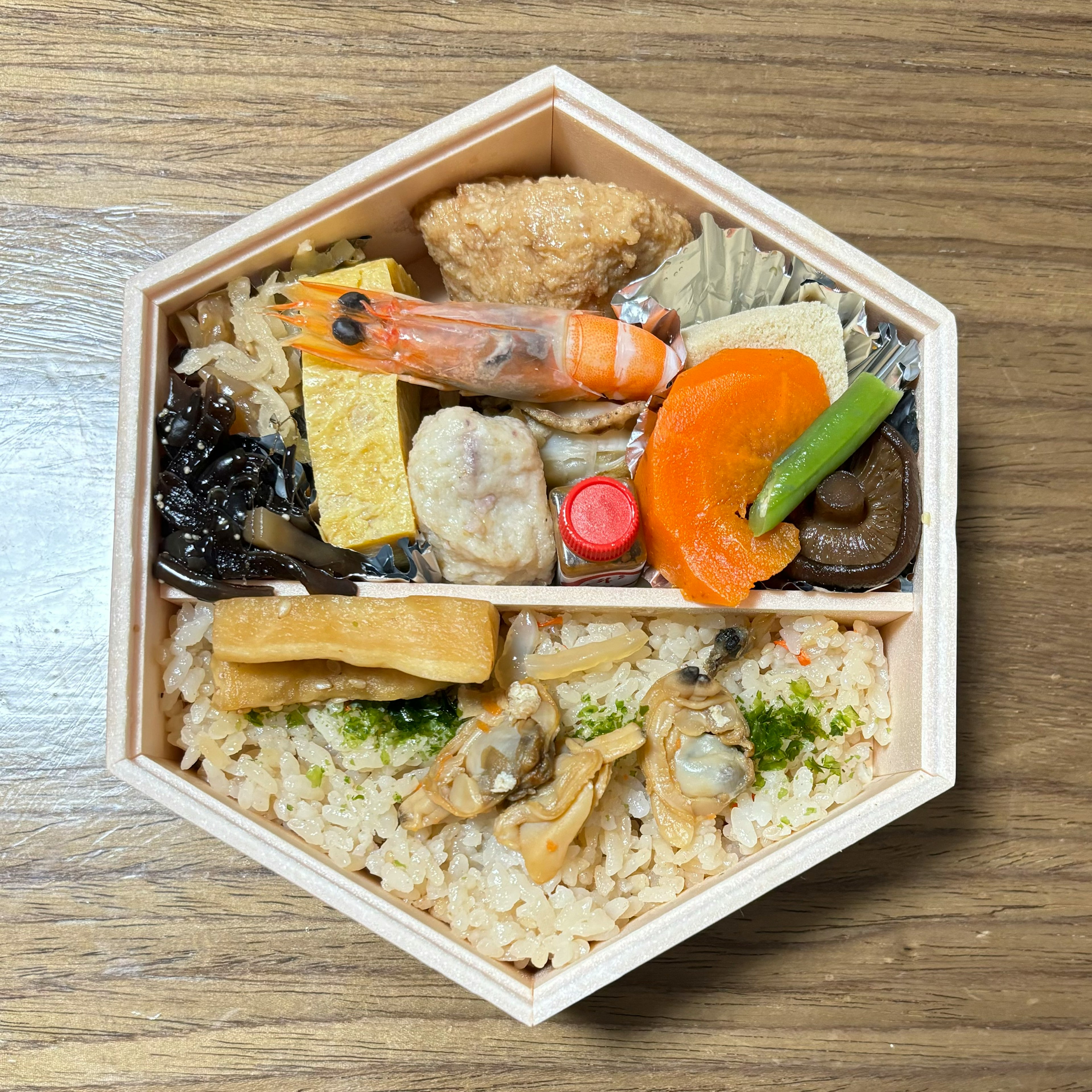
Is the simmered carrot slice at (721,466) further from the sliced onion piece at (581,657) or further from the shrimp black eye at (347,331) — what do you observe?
the shrimp black eye at (347,331)

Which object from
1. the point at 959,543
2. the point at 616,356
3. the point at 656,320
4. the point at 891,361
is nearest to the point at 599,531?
the point at 616,356

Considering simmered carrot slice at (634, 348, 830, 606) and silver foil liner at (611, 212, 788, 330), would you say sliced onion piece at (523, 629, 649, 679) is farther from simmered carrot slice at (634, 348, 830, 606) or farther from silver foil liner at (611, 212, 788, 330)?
silver foil liner at (611, 212, 788, 330)

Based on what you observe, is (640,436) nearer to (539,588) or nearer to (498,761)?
(539,588)

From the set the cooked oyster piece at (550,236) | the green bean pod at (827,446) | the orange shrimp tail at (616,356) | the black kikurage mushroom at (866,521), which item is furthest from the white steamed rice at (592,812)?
the cooked oyster piece at (550,236)

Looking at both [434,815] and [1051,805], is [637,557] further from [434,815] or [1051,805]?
[1051,805]

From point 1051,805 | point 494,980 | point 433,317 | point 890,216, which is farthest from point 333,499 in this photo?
point 1051,805

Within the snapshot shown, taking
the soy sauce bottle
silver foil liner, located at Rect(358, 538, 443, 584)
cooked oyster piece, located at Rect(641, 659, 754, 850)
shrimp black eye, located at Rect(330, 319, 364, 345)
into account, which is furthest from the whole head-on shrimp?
cooked oyster piece, located at Rect(641, 659, 754, 850)
